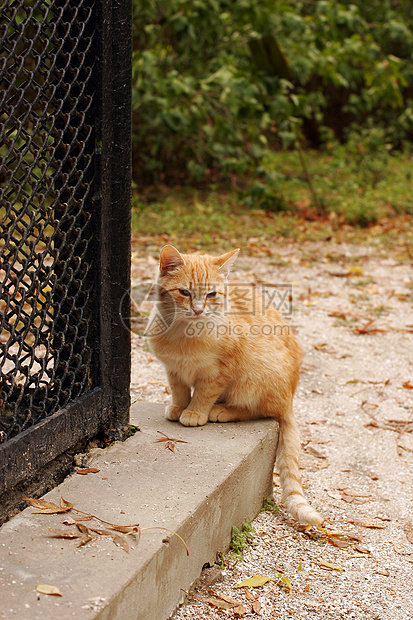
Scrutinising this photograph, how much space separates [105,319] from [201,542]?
3.22 feet

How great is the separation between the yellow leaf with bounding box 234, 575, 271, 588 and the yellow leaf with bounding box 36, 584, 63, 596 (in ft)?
2.98

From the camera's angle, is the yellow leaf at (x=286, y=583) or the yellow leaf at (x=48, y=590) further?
the yellow leaf at (x=286, y=583)

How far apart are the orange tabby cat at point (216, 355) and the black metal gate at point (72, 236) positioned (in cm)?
44

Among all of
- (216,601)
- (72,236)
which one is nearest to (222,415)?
(216,601)

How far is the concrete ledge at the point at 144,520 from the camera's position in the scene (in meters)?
1.80

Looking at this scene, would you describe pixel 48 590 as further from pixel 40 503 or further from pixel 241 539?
pixel 241 539

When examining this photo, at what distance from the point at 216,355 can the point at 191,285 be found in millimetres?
374

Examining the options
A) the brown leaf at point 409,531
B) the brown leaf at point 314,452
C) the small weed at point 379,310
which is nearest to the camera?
the brown leaf at point 409,531

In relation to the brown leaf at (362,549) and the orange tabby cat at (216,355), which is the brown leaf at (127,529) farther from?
the brown leaf at (362,549)

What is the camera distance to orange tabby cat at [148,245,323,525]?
10.1 ft

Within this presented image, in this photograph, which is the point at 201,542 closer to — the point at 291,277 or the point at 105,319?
the point at 105,319

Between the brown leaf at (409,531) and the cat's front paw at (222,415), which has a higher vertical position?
the cat's front paw at (222,415)

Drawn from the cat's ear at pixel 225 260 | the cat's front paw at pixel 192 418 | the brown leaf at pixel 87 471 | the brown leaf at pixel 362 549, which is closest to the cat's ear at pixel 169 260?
the cat's ear at pixel 225 260

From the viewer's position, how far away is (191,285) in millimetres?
3117
